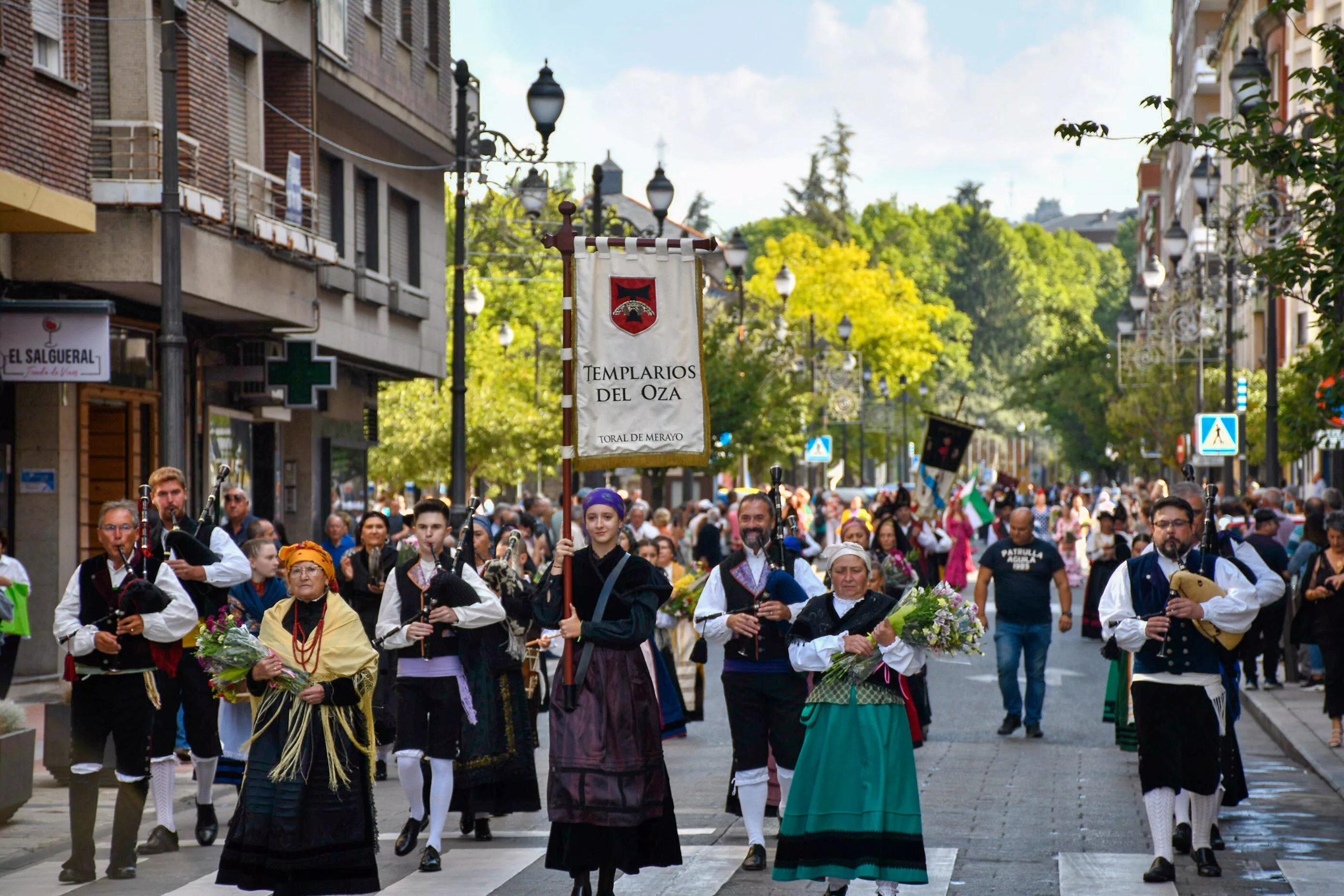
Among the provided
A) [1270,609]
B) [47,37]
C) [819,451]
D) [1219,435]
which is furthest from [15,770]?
[819,451]

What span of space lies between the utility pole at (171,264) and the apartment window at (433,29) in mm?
14917

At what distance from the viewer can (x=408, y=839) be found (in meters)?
9.69

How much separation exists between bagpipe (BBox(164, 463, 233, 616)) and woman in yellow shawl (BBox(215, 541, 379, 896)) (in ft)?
4.10

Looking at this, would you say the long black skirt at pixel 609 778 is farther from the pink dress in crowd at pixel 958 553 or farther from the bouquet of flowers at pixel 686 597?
the pink dress in crowd at pixel 958 553

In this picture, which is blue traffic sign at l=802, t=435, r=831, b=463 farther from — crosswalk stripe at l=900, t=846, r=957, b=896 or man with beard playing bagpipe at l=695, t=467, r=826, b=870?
crosswalk stripe at l=900, t=846, r=957, b=896

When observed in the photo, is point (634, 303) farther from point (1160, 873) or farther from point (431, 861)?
point (1160, 873)

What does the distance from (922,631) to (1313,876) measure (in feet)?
8.14

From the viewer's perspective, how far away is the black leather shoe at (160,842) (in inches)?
382

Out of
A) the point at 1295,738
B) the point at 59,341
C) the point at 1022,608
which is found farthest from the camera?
the point at 59,341

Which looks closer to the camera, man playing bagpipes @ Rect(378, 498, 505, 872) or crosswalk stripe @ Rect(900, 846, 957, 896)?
crosswalk stripe @ Rect(900, 846, 957, 896)

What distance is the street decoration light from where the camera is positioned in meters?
23.5

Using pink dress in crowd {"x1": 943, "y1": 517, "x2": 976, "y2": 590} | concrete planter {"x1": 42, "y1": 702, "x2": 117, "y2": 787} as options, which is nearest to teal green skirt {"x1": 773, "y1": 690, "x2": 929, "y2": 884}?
concrete planter {"x1": 42, "y1": 702, "x2": 117, "y2": 787}

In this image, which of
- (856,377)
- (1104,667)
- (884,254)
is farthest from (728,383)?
(884,254)

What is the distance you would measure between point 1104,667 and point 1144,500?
25.3 ft
